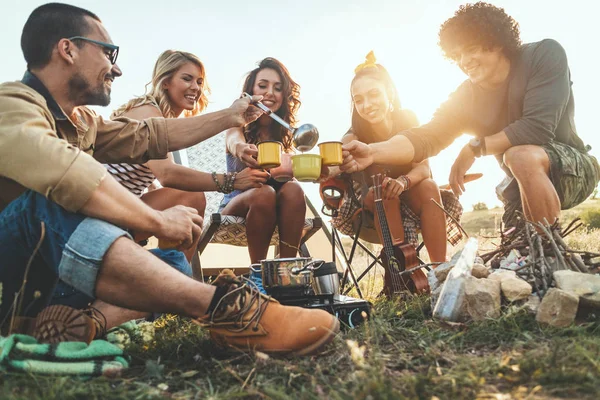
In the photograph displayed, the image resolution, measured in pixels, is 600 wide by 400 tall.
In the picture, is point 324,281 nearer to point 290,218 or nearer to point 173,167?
point 290,218

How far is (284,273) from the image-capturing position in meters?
2.21

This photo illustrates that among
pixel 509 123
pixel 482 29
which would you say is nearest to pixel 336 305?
pixel 509 123

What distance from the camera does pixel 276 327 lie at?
1665 mm

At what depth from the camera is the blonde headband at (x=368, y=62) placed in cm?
392

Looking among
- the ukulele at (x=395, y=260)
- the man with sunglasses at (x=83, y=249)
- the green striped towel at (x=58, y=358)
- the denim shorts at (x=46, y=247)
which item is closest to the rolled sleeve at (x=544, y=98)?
the ukulele at (x=395, y=260)

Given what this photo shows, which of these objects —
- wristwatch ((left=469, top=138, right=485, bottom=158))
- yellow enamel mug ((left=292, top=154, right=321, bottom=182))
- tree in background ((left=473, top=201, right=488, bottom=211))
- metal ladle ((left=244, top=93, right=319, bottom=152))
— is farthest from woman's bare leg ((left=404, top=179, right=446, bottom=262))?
tree in background ((left=473, top=201, right=488, bottom=211))

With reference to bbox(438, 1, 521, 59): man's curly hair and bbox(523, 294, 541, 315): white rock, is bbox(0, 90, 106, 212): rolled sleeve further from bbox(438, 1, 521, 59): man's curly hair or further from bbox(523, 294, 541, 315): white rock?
bbox(438, 1, 521, 59): man's curly hair

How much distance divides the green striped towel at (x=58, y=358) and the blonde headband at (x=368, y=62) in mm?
3048

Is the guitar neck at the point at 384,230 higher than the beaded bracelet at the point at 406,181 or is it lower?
lower

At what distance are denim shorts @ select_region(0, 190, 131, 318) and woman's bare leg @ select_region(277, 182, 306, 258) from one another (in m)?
1.87

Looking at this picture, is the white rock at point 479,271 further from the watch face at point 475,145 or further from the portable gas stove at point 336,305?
the watch face at point 475,145

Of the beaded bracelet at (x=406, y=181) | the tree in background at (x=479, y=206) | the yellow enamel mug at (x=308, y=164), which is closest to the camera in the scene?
the yellow enamel mug at (x=308, y=164)

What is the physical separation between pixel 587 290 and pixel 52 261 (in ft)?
6.85

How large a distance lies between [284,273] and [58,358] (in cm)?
100
